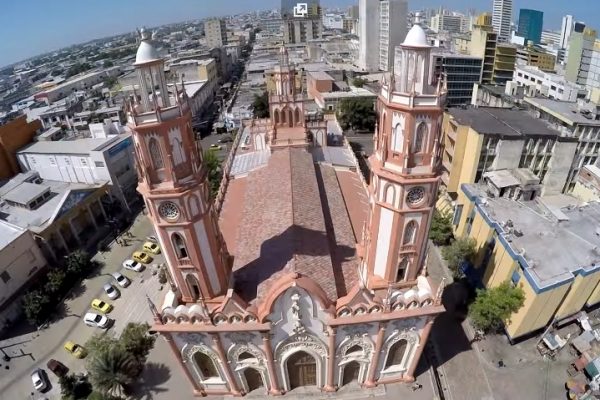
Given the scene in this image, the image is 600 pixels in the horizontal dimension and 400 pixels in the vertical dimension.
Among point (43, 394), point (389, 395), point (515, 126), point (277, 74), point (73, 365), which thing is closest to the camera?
point (389, 395)

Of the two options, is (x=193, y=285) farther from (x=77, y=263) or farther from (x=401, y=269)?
(x=77, y=263)

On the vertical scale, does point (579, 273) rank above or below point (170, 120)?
below

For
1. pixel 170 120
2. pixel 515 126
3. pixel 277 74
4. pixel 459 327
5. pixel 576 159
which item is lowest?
pixel 459 327

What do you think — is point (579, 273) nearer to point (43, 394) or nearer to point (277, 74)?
point (277, 74)

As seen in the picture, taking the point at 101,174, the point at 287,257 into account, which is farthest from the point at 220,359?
the point at 101,174

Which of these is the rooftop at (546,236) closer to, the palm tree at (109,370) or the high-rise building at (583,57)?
the palm tree at (109,370)

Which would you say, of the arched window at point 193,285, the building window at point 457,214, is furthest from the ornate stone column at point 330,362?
the building window at point 457,214

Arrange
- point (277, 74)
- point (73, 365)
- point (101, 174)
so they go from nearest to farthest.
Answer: point (73, 365) < point (277, 74) < point (101, 174)

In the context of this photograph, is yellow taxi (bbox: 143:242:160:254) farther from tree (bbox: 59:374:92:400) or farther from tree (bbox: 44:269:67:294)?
tree (bbox: 59:374:92:400)
